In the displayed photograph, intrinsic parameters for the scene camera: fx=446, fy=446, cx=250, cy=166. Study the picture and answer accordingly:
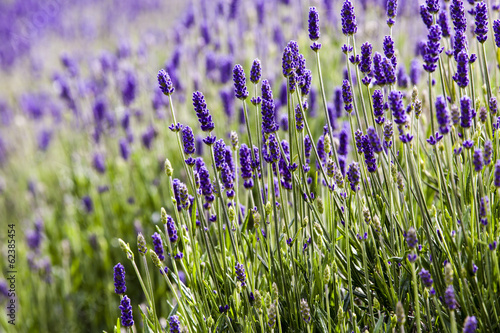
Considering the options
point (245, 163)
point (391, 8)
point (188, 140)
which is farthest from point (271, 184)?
point (391, 8)

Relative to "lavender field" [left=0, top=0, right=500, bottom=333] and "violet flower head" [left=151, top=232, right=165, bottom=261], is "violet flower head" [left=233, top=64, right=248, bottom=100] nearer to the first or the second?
"lavender field" [left=0, top=0, right=500, bottom=333]

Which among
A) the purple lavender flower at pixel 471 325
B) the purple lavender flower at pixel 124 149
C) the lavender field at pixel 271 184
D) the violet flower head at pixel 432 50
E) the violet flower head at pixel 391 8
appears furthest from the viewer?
the purple lavender flower at pixel 124 149

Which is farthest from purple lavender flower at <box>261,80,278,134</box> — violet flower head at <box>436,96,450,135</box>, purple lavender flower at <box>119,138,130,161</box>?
purple lavender flower at <box>119,138,130,161</box>

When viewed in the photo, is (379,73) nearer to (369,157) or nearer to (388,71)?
(388,71)

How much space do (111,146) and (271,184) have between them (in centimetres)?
397

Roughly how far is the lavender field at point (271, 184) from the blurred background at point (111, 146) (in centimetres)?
3

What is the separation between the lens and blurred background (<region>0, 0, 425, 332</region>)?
3.58m

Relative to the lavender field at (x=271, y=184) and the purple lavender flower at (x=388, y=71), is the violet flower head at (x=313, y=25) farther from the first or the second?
the purple lavender flower at (x=388, y=71)

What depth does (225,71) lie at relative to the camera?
425 centimetres

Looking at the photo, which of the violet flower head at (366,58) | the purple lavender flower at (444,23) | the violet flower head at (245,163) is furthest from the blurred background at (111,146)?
the purple lavender flower at (444,23)

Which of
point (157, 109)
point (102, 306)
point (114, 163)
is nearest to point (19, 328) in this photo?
point (102, 306)

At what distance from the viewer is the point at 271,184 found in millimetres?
1551

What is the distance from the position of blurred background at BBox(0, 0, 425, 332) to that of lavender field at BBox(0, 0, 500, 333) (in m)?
0.03

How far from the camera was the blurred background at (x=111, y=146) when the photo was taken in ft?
11.7
